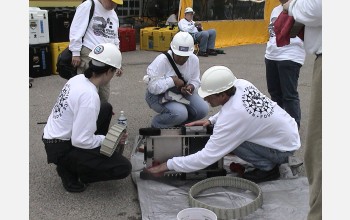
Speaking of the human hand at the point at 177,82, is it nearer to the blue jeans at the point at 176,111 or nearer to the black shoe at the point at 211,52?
→ the blue jeans at the point at 176,111

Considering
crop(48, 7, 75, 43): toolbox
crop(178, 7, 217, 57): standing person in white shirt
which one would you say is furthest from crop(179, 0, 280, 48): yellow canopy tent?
crop(48, 7, 75, 43): toolbox

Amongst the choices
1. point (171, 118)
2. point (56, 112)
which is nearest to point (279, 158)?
point (171, 118)

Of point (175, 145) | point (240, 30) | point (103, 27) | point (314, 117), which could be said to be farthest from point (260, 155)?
point (240, 30)

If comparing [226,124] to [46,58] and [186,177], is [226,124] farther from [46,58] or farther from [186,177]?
[46,58]

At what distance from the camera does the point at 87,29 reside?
15.4 ft

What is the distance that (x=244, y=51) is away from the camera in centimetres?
1264

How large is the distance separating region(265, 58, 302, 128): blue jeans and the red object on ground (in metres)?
7.03

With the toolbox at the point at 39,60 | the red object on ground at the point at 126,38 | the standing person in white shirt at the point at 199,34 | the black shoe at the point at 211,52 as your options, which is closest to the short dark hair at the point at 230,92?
the toolbox at the point at 39,60

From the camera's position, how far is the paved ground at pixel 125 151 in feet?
11.0

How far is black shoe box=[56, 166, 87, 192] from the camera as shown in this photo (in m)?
3.61

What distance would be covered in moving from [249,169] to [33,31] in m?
5.67

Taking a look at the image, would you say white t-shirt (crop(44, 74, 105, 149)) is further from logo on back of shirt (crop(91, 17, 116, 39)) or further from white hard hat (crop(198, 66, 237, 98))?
logo on back of shirt (crop(91, 17, 116, 39))

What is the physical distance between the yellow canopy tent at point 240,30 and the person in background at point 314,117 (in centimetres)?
1057

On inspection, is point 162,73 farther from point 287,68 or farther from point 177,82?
point 287,68
